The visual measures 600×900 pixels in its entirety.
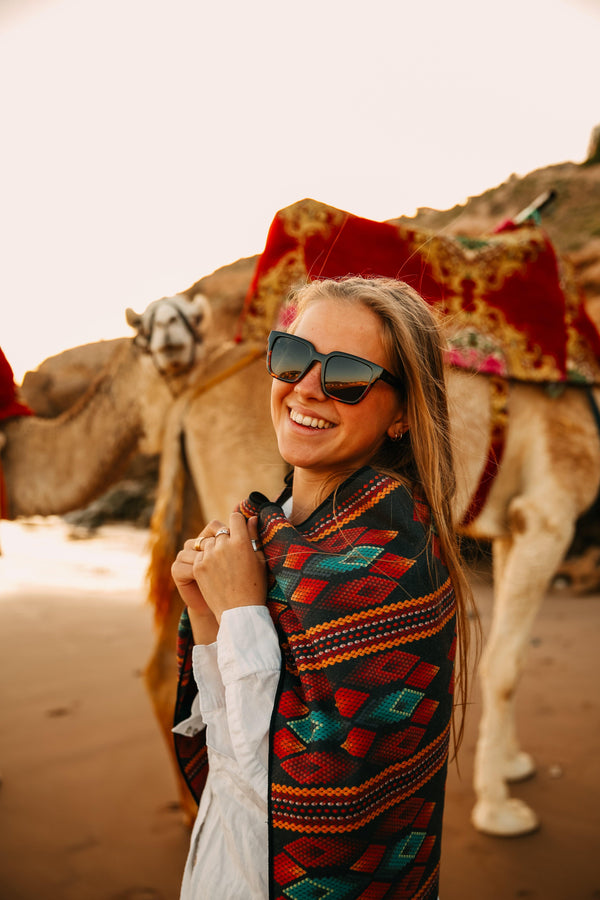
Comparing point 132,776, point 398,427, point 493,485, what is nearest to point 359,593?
point 398,427

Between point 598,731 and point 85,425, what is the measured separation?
341cm

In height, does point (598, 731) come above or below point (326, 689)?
below

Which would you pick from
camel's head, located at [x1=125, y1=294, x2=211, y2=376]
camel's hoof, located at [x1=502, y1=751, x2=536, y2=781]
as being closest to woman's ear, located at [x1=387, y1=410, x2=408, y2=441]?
camel's head, located at [x1=125, y1=294, x2=211, y2=376]

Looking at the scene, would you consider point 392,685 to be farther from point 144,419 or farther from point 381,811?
point 144,419

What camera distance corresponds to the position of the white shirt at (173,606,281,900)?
1002 millimetres

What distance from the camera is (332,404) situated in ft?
3.68

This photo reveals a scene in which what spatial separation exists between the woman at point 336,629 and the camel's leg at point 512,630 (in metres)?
1.92

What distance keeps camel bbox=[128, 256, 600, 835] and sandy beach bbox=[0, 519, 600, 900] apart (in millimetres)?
181

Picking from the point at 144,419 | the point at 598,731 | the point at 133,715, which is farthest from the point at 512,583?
the point at 133,715

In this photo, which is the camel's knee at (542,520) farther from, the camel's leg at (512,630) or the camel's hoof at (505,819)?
the camel's hoof at (505,819)

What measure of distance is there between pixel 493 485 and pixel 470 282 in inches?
38.6

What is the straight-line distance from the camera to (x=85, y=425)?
3176 millimetres

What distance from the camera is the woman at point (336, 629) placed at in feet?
3.14

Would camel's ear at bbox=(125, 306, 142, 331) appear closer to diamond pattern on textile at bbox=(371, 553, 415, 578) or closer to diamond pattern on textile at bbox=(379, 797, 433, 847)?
diamond pattern on textile at bbox=(371, 553, 415, 578)
